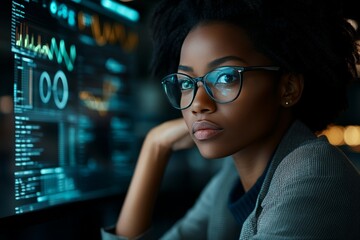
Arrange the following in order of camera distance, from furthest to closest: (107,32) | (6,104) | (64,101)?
(107,32) < (64,101) < (6,104)

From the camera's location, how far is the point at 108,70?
144 cm

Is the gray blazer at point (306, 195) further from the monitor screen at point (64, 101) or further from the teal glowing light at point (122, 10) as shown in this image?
the teal glowing light at point (122, 10)

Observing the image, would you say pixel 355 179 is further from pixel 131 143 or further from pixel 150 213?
pixel 131 143

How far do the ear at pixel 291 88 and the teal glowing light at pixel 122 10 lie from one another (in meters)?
0.58

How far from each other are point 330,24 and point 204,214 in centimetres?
77

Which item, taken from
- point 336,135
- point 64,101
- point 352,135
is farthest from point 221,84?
point 352,135

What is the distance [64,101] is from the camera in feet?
4.00

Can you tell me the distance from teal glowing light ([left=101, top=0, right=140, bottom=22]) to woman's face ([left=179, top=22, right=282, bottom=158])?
402 millimetres

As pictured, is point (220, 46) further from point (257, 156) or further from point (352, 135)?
point (352, 135)

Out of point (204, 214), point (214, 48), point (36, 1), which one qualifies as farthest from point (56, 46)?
point (204, 214)

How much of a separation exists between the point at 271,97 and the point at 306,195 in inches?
11.2

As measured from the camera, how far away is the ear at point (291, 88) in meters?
1.13

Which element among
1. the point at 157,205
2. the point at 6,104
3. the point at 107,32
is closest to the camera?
the point at 6,104

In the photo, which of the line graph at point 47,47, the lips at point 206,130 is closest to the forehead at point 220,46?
the lips at point 206,130
